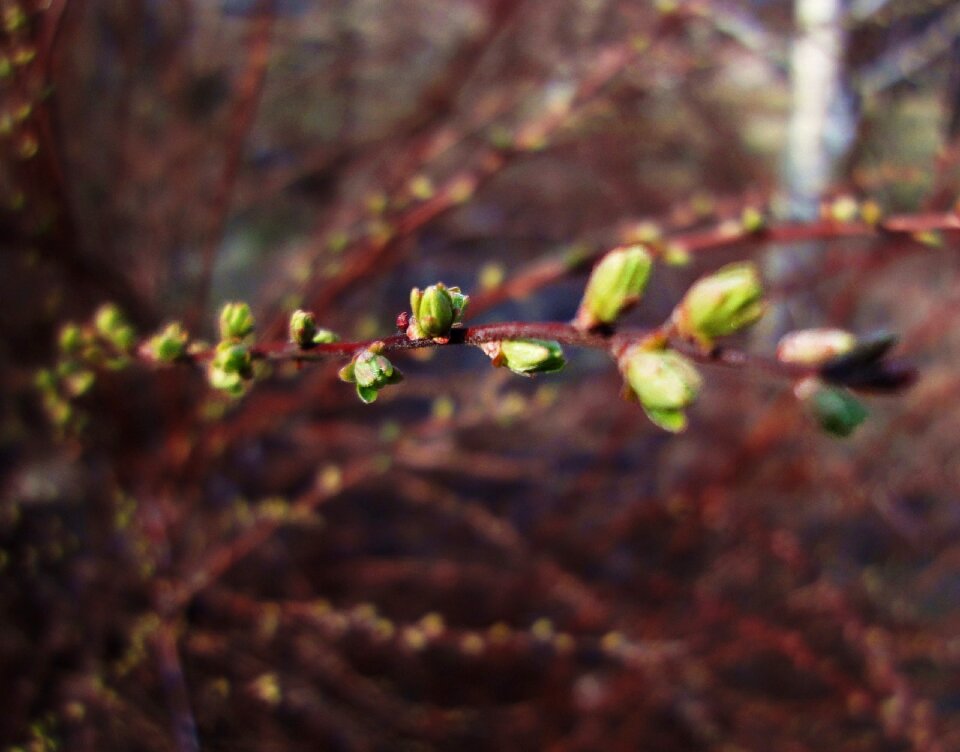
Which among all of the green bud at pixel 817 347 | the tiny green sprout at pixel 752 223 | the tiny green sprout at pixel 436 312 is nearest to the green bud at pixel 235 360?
the tiny green sprout at pixel 436 312

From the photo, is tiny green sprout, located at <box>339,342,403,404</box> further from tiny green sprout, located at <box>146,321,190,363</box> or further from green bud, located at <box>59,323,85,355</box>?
green bud, located at <box>59,323,85,355</box>

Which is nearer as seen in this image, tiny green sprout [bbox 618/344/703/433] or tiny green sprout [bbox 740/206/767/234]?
tiny green sprout [bbox 618/344/703/433]

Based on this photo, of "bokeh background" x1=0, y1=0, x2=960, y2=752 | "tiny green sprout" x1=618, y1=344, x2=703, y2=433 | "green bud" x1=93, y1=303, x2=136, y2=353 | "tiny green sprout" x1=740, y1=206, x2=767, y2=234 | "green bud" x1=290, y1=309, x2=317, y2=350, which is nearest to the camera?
"tiny green sprout" x1=618, y1=344, x2=703, y2=433

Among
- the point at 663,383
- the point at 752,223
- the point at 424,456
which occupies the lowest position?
the point at 663,383

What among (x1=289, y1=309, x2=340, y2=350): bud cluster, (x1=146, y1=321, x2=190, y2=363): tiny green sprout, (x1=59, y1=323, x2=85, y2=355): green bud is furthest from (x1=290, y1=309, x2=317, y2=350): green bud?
(x1=59, y1=323, x2=85, y2=355): green bud

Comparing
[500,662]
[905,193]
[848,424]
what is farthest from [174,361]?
[905,193]

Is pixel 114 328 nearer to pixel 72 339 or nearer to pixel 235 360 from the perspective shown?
pixel 72 339

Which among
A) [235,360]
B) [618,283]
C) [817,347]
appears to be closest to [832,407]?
[817,347]
